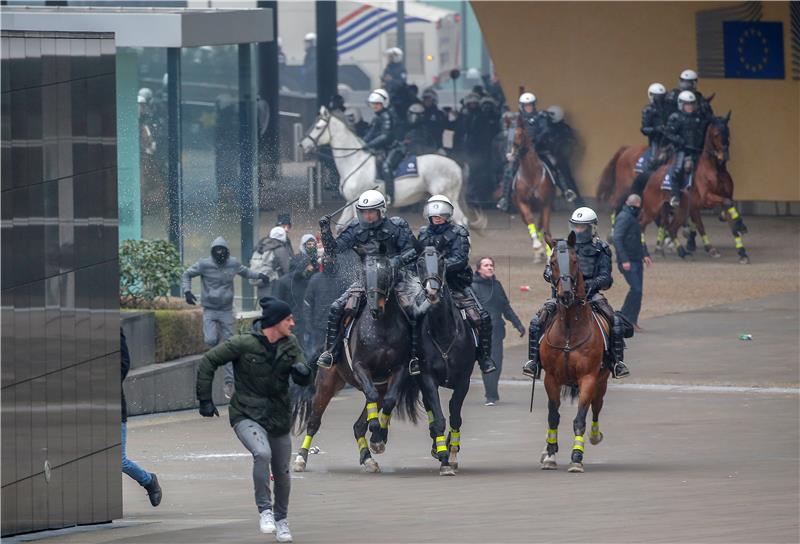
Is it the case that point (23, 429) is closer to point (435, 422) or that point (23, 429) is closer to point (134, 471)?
point (134, 471)

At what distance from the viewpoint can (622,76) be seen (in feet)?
128

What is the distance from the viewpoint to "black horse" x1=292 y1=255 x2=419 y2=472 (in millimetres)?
15562

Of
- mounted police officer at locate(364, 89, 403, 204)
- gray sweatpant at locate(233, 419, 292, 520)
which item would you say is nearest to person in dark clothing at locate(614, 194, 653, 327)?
mounted police officer at locate(364, 89, 403, 204)

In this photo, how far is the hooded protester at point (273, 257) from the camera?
22.0 meters

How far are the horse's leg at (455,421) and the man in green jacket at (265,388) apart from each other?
4083mm

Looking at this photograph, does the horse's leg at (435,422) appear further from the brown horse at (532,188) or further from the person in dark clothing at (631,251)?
the brown horse at (532,188)

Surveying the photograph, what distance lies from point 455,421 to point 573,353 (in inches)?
45.3

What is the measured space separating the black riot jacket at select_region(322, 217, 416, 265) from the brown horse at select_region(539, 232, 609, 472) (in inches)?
49.6

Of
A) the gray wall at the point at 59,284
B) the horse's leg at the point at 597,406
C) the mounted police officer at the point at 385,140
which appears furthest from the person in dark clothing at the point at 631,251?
the gray wall at the point at 59,284

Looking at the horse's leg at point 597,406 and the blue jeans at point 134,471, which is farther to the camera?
the horse's leg at point 597,406

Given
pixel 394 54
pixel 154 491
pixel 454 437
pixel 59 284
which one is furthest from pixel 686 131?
pixel 59 284

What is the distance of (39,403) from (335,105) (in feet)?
70.5

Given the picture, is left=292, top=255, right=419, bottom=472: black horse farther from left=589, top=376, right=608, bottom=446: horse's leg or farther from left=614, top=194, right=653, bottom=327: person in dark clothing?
left=614, top=194, right=653, bottom=327: person in dark clothing

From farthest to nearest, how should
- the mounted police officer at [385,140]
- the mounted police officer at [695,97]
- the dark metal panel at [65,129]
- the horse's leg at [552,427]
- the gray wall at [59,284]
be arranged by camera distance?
1. the mounted police officer at [695,97]
2. the mounted police officer at [385,140]
3. the horse's leg at [552,427]
4. the dark metal panel at [65,129]
5. the gray wall at [59,284]
